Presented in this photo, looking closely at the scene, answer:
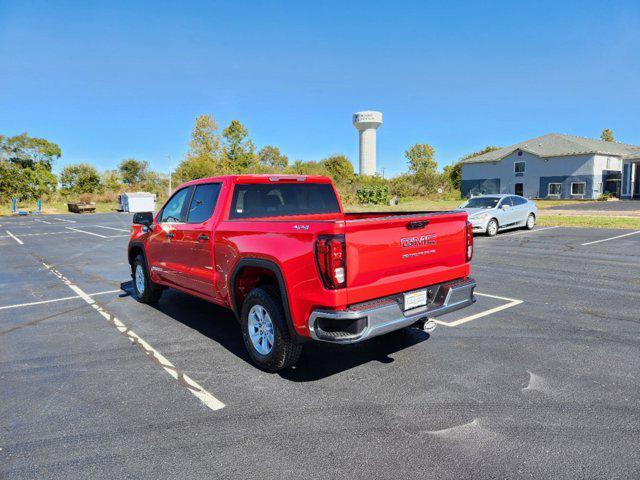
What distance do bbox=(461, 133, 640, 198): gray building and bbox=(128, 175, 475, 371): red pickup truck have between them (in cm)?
4957

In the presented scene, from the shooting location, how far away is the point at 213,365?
450 centimetres

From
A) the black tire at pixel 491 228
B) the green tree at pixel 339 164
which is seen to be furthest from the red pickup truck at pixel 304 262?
the green tree at pixel 339 164

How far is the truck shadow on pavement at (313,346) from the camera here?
4.36 metres

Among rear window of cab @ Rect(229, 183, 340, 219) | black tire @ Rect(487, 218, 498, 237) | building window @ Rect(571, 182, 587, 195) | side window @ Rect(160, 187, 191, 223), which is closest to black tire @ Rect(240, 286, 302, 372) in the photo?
rear window of cab @ Rect(229, 183, 340, 219)

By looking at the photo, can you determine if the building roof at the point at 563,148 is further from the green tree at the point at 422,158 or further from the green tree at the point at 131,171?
the green tree at the point at 131,171

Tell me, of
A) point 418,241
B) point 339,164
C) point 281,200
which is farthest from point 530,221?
point 339,164

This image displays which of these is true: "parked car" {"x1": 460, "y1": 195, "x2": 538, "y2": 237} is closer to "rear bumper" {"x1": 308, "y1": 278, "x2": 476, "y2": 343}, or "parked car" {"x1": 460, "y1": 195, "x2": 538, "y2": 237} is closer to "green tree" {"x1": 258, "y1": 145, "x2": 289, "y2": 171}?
"rear bumper" {"x1": 308, "y1": 278, "x2": 476, "y2": 343}

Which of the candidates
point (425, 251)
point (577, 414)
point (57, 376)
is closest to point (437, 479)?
point (577, 414)

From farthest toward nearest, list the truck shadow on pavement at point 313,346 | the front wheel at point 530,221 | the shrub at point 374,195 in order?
1. the shrub at point 374,195
2. the front wheel at point 530,221
3. the truck shadow on pavement at point 313,346

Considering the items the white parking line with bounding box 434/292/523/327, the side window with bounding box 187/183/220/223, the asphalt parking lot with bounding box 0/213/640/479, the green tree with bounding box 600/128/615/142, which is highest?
the green tree with bounding box 600/128/615/142

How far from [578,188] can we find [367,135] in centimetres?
7899

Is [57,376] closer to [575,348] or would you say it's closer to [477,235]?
[575,348]

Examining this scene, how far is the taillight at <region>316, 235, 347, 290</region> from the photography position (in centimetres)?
344

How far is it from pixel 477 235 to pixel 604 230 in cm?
505
